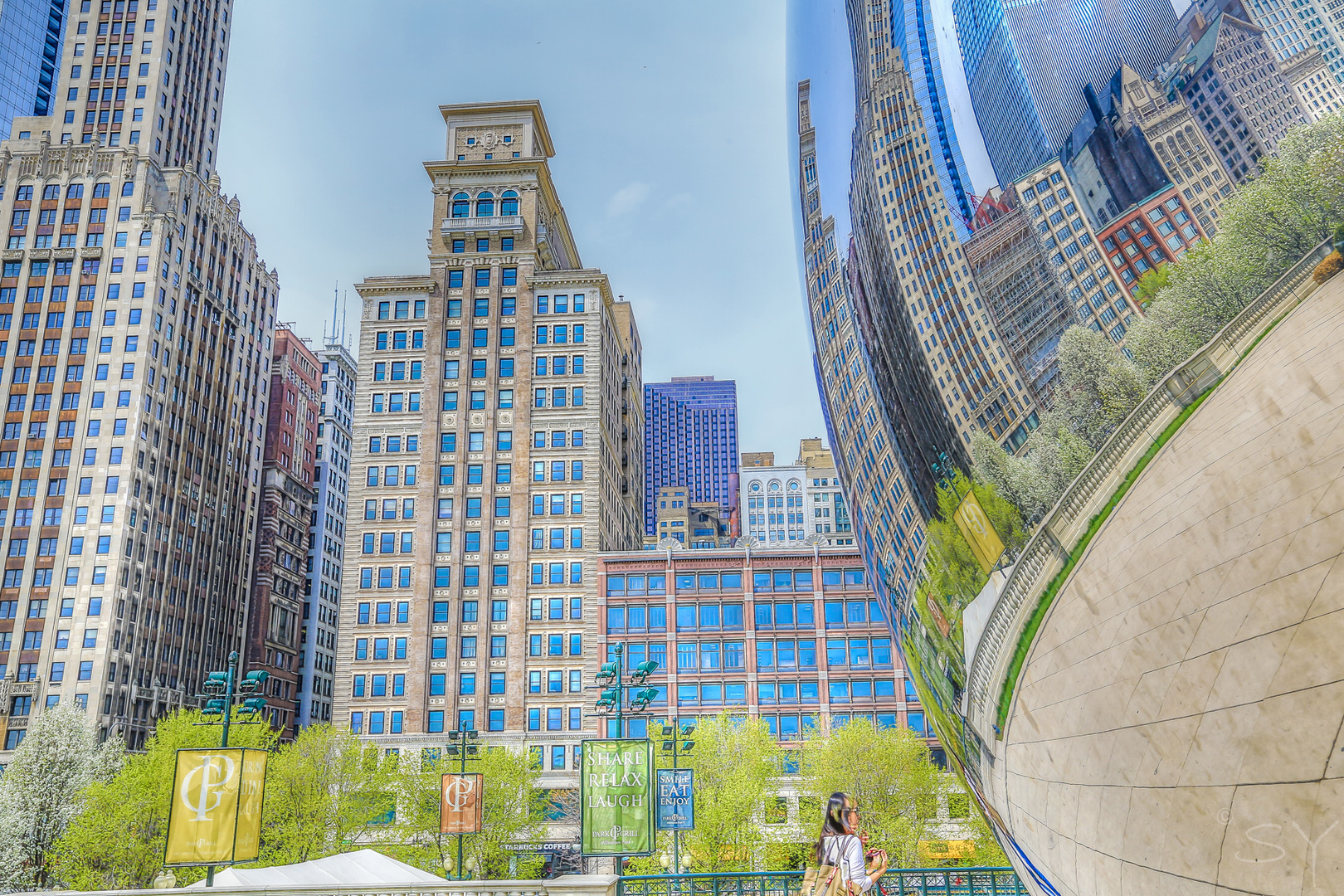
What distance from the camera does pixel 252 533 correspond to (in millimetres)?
Answer: 98062

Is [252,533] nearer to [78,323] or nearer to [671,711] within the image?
[78,323]

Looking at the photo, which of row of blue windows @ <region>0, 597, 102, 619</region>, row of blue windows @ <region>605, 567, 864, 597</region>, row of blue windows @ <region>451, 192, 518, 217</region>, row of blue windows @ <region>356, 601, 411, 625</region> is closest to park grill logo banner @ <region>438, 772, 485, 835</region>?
row of blue windows @ <region>605, 567, 864, 597</region>

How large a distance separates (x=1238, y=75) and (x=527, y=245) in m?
85.1

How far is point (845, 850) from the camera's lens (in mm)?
5871

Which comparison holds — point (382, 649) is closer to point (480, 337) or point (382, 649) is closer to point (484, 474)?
point (484, 474)

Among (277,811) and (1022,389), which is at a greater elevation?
(1022,389)

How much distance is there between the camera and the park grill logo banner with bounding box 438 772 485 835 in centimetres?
3378

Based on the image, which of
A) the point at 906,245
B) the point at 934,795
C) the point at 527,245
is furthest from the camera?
the point at 527,245

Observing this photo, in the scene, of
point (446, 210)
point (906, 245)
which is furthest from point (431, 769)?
point (906, 245)

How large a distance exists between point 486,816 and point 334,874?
3223 centimetres

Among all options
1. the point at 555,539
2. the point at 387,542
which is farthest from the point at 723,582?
the point at 387,542

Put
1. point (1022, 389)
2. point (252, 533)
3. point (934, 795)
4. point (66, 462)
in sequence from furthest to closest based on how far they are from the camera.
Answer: point (252, 533) → point (66, 462) → point (934, 795) → point (1022, 389)

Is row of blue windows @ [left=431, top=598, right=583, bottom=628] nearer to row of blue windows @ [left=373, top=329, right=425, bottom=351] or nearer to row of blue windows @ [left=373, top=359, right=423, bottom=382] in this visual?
row of blue windows @ [left=373, top=359, right=423, bottom=382]

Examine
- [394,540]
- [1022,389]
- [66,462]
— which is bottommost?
[1022,389]
